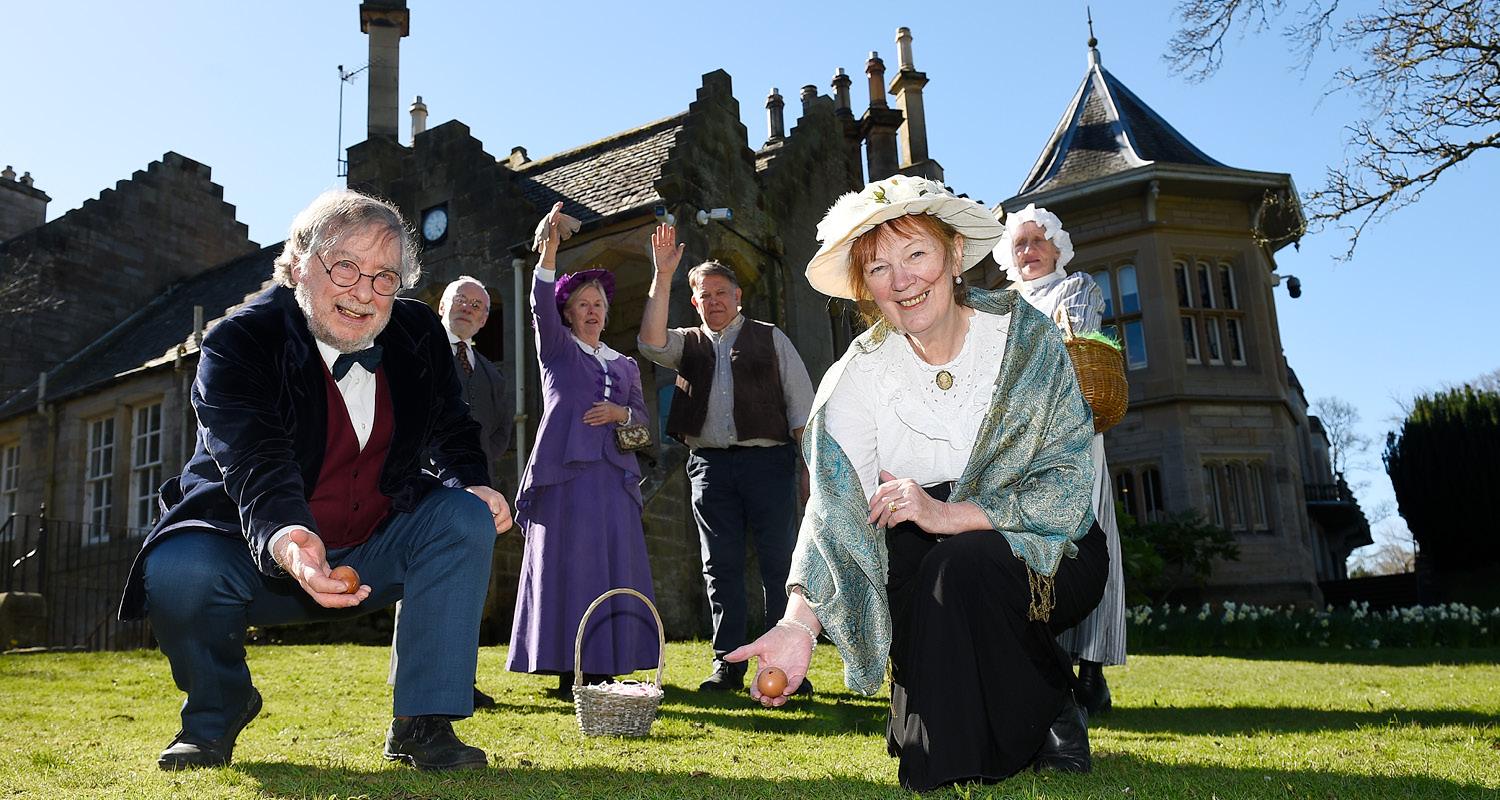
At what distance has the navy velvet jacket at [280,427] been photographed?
3.18 metres

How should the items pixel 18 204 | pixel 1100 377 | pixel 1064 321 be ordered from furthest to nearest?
pixel 18 204
pixel 1064 321
pixel 1100 377

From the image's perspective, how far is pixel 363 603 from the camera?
352cm

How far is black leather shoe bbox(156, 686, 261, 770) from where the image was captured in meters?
3.36

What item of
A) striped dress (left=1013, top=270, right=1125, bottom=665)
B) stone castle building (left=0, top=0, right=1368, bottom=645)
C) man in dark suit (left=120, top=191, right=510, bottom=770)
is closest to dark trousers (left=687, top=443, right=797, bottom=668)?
A: striped dress (left=1013, top=270, right=1125, bottom=665)

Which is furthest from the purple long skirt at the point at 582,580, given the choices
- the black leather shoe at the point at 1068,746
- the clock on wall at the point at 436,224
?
the clock on wall at the point at 436,224

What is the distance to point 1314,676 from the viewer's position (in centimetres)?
785

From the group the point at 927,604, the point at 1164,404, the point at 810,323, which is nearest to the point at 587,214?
the point at 810,323

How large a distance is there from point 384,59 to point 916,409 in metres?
18.0

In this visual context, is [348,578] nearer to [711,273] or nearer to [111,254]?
[711,273]

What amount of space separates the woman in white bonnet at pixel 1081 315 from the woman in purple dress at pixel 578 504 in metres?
2.08

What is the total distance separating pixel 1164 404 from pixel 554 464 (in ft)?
48.9

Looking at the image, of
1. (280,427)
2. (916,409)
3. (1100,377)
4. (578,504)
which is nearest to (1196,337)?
(578,504)

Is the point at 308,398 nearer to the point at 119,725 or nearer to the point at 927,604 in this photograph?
the point at 927,604

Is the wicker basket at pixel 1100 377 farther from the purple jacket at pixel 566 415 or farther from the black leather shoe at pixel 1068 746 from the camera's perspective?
the purple jacket at pixel 566 415
